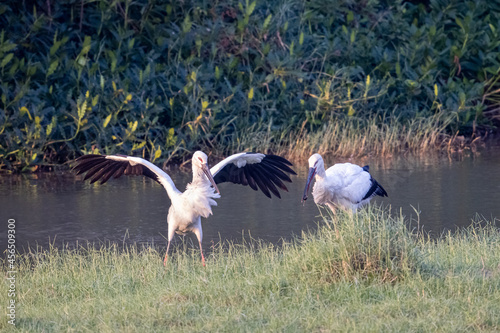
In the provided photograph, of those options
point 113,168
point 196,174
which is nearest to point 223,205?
point 113,168

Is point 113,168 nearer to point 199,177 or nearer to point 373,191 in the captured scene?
point 199,177

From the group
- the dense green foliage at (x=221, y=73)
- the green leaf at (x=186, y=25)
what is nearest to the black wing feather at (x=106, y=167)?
the dense green foliage at (x=221, y=73)

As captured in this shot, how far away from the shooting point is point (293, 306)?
506cm

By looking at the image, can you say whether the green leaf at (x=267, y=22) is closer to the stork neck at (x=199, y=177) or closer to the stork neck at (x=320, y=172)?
the stork neck at (x=320, y=172)

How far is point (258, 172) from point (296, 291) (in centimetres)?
254

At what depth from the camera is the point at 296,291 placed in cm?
528

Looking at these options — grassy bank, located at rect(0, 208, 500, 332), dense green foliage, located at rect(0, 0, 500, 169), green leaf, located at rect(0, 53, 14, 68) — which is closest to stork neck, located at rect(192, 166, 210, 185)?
grassy bank, located at rect(0, 208, 500, 332)

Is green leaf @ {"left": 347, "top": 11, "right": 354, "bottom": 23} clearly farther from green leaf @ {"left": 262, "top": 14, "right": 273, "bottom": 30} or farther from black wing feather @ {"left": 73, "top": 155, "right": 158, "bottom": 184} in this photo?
black wing feather @ {"left": 73, "top": 155, "right": 158, "bottom": 184}

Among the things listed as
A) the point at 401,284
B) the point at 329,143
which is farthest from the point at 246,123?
the point at 401,284

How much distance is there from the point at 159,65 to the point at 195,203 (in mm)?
5891

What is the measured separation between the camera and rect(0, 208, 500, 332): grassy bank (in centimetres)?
471

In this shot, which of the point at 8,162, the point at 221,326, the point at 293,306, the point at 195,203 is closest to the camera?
the point at 221,326

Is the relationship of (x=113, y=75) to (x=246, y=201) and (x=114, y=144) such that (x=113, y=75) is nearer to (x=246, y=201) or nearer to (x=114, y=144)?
(x=114, y=144)

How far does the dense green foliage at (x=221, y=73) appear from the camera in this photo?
1154 centimetres
